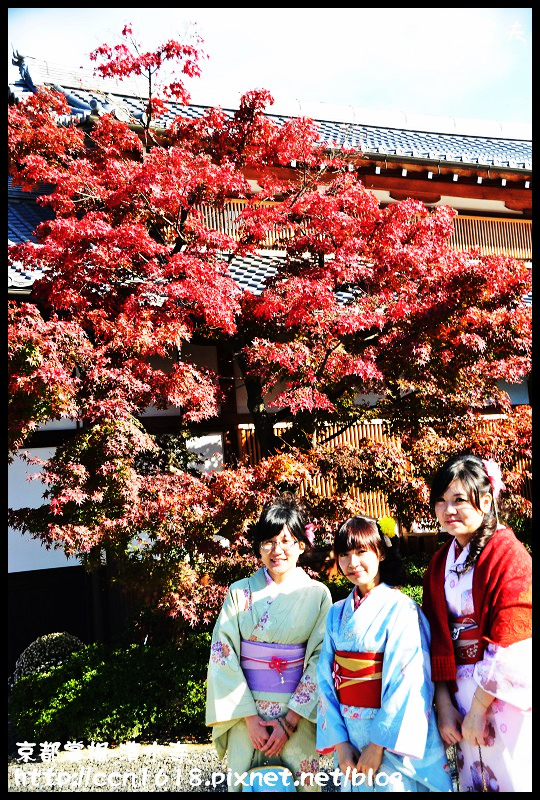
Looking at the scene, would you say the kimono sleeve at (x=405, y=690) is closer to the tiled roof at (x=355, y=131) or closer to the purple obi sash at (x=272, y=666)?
the purple obi sash at (x=272, y=666)

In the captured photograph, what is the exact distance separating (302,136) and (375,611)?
4.86 metres

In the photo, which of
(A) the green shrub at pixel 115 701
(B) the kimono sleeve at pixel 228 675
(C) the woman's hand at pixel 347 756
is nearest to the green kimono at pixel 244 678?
(B) the kimono sleeve at pixel 228 675

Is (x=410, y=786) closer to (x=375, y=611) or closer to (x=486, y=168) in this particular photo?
(x=375, y=611)

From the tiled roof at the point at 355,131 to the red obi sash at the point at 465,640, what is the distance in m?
7.55

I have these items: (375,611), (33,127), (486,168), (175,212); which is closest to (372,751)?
(375,611)

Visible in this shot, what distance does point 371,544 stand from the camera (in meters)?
3.74

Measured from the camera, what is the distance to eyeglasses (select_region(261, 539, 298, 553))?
4129mm

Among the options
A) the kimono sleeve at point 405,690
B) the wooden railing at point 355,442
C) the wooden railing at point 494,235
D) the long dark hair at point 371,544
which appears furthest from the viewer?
the wooden railing at point 494,235

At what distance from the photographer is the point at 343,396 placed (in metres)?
7.37

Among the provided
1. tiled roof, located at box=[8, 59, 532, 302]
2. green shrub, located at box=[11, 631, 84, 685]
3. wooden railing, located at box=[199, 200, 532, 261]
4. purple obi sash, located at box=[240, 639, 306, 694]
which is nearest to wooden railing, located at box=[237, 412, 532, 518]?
tiled roof, located at box=[8, 59, 532, 302]

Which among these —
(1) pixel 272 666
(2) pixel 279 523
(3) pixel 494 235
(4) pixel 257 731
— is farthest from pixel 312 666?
(3) pixel 494 235

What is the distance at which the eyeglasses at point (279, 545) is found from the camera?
4.13 meters

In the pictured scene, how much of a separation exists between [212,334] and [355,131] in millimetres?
9152

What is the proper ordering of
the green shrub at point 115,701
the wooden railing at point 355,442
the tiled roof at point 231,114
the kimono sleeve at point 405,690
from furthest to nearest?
the tiled roof at point 231,114 → the wooden railing at point 355,442 → the green shrub at point 115,701 → the kimono sleeve at point 405,690
